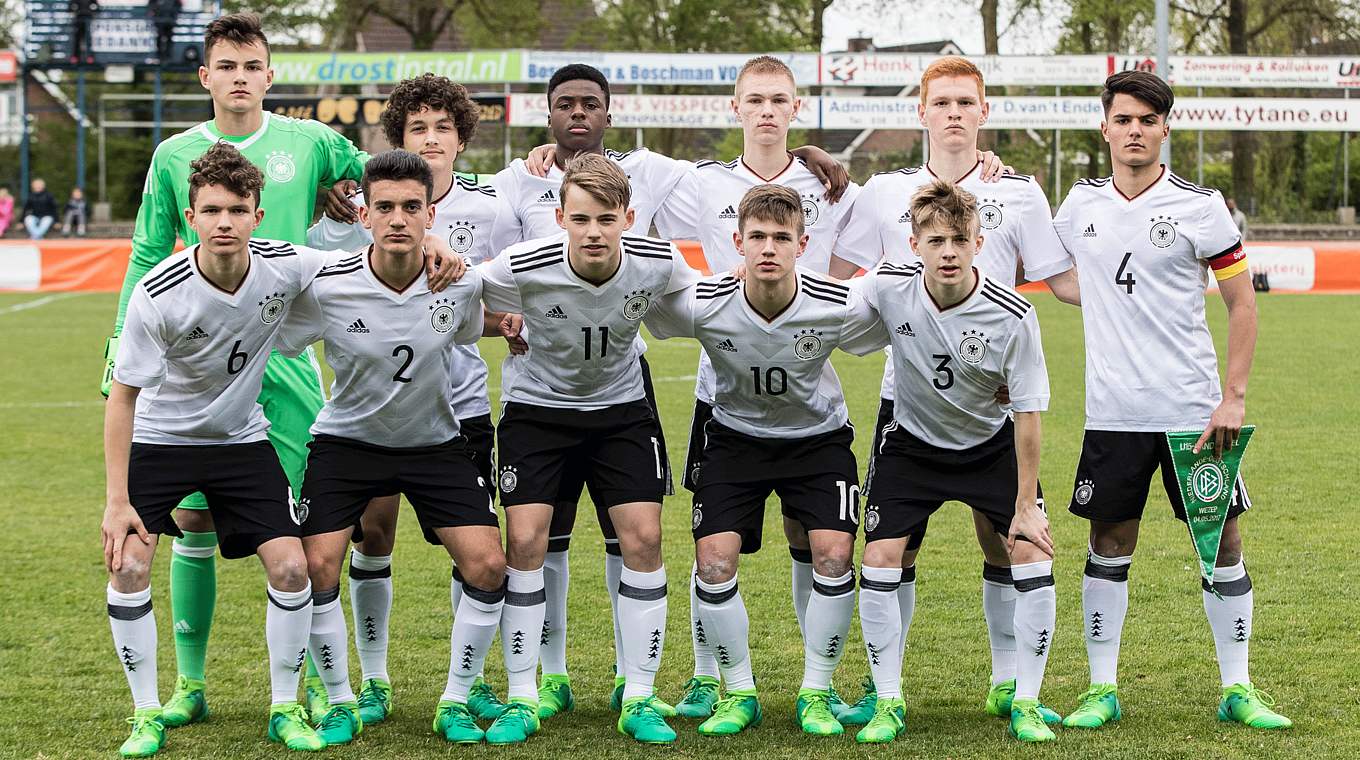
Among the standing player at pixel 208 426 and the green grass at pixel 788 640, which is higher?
the standing player at pixel 208 426

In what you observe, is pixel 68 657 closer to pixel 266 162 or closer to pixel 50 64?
pixel 266 162

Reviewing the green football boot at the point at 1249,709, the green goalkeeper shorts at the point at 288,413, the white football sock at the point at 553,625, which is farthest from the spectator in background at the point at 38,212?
the green football boot at the point at 1249,709

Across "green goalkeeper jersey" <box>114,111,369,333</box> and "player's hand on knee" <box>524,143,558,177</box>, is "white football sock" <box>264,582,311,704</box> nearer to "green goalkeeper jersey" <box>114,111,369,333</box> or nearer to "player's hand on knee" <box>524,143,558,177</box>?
"green goalkeeper jersey" <box>114,111,369,333</box>

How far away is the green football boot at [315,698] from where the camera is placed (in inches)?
201

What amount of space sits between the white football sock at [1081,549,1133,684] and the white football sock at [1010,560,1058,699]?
0.26 m

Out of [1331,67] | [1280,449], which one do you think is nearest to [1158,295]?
[1280,449]

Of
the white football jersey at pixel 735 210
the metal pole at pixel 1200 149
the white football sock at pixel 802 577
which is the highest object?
the metal pole at pixel 1200 149

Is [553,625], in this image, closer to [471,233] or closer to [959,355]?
[471,233]

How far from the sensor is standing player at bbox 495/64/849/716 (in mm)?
5379

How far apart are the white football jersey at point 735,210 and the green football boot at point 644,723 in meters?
1.11

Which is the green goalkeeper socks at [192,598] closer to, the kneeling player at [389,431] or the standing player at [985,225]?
the kneeling player at [389,431]

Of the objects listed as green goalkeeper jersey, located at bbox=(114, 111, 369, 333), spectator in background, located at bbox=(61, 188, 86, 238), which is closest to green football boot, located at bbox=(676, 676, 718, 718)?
green goalkeeper jersey, located at bbox=(114, 111, 369, 333)

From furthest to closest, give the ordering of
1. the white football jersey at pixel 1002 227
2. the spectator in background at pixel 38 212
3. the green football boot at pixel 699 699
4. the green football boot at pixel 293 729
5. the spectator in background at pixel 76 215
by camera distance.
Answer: the spectator in background at pixel 76 215, the spectator in background at pixel 38 212, the white football jersey at pixel 1002 227, the green football boot at pixel 699 699, the green football boot at pixel 293 729

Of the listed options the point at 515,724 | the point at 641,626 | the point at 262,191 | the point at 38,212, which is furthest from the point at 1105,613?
the point at 38,212
